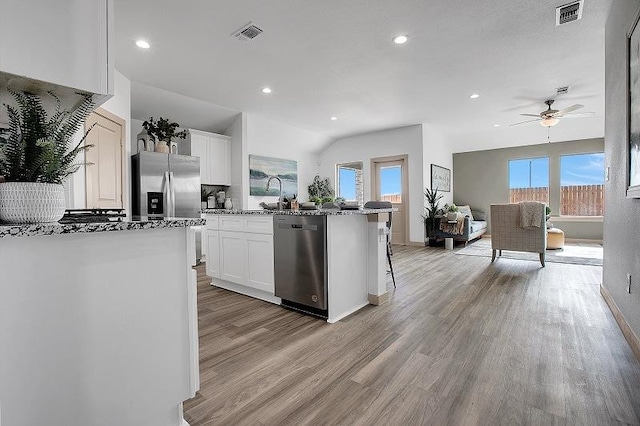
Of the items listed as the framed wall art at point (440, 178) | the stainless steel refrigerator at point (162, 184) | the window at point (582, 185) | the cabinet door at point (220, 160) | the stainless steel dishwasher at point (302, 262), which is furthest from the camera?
the window at point (582, 185)

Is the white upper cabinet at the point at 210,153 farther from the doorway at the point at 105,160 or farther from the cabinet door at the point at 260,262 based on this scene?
the cabinet door at the point at 260,262

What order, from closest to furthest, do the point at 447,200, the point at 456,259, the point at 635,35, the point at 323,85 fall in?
the point at 635,35
the point at 323,85
the point at 456,259
the point at 447,200

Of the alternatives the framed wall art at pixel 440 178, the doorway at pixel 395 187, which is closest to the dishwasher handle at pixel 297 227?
the doorway at pixel 395 187

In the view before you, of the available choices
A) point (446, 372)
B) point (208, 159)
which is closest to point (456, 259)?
point (446, 372)

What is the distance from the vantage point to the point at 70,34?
1.12 meters

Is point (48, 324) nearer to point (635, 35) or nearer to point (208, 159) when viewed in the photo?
point (635, 35)

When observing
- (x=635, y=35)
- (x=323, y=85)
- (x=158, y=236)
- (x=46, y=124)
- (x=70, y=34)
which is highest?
(x=323, y=85)

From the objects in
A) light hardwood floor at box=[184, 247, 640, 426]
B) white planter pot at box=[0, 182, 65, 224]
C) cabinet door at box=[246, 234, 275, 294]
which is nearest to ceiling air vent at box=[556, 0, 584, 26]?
light hardwood floor at box=[184, 247, 640, 426]

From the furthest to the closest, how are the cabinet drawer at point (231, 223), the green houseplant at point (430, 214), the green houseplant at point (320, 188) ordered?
the green houseplant at point (320, 188) < the green houseplant at point (430, 214) < the cabinet drawer at point (231, 223)

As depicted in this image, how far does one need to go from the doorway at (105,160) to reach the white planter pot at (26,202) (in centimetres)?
267

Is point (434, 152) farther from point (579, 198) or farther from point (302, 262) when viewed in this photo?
point (302, 262)

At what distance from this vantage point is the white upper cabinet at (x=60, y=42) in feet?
3.29

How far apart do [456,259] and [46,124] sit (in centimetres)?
538

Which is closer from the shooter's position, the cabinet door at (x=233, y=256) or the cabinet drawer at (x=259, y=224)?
the cabinet drawer at (x=259, y=224)
